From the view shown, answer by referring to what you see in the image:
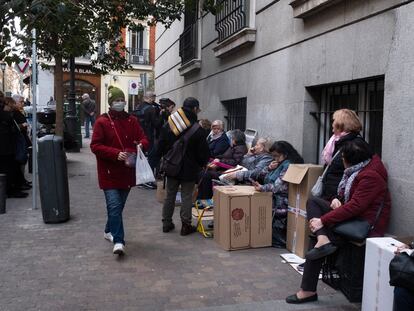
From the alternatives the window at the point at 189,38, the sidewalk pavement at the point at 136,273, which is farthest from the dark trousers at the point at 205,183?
the window at the point at 189,38

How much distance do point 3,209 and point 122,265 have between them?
312 centimetres

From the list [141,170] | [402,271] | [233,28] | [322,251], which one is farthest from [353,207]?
[233,28]

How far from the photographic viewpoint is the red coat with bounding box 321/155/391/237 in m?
4.06

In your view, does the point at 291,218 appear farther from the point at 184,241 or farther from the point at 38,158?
the point at 38,158

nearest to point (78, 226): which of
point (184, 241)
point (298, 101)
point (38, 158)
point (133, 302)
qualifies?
point (38, 158)

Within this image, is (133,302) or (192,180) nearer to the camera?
(133,302)

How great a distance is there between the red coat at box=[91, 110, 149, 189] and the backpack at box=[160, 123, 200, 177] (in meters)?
0.65

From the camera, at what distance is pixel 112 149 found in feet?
17.0

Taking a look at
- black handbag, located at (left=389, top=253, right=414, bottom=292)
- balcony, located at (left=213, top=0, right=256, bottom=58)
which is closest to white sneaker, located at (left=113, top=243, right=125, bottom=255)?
black handbag, located at (left=389, top=253, right=414, bottom=292)

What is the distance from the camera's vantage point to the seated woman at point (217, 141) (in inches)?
316

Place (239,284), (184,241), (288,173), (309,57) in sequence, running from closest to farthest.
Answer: (239,284) → (288,173) → (184,241) → (309,57)

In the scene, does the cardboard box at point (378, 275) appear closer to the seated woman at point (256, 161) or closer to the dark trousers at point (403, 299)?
the dark trousers at point (403, 299)

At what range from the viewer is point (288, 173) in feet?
17.7

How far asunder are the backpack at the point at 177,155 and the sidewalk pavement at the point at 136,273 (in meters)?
0.83
